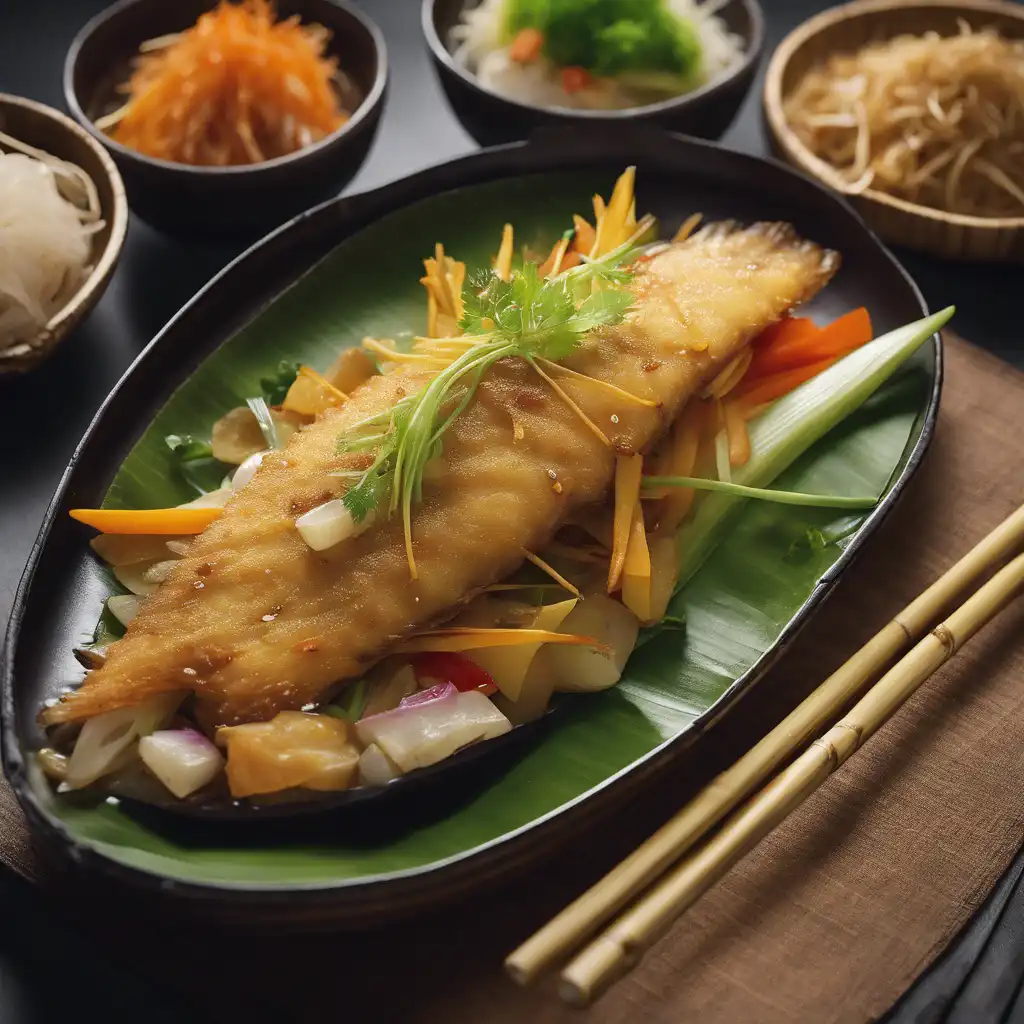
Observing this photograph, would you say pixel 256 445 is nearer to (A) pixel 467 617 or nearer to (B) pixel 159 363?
(B) pixel 159 363

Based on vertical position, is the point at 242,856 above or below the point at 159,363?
below

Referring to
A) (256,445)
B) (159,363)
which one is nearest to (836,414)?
(256,445)


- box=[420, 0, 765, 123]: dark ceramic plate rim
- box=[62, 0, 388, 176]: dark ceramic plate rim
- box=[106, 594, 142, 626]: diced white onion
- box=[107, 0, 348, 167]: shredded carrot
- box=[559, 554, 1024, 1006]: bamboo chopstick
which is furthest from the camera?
box=[107, 0, 348, 167]: shredded carrot

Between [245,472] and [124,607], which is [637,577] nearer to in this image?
[245,472]

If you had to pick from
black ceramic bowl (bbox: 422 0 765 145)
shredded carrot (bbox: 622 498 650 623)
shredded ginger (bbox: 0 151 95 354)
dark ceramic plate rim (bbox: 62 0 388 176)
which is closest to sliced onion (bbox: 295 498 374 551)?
shredded carrot (bbox: 622 498 650 623)

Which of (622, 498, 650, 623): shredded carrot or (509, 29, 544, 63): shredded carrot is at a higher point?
(509, 29, 544, 63): shredded carrot

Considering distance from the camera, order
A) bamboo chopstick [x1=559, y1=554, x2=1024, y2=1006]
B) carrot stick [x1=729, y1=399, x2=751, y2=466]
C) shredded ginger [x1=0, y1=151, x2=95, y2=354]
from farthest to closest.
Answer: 1. shredded ginger [x1=0, y1=151, x2=95, y2=354]
2. carrot stick [x1=729, y1=399, x2=751, y2=466]
3. bamboo chopstick [x1=559, y1=554, x2=1024, y2=1006]

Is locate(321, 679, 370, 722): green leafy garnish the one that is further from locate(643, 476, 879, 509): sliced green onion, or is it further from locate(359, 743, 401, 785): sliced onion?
locate(643, 476, 879, 509): sliced green onion
